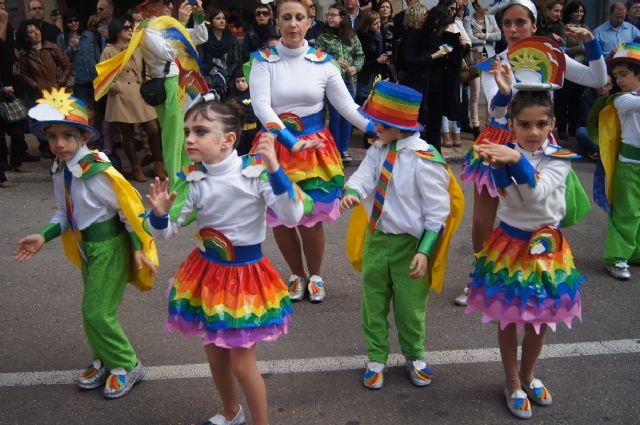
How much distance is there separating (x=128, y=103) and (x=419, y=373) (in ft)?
18.1

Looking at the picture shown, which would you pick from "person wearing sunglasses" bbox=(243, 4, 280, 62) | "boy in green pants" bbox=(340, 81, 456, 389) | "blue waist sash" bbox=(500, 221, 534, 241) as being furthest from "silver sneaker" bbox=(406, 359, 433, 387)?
"person wearing sunglasses" bbox=(243, 4, 280, 62)

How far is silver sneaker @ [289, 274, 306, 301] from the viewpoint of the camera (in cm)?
501

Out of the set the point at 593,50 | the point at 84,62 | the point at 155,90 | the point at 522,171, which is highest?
Answer: the point at 593,50

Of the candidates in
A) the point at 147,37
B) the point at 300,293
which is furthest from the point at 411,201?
the point at 147,37

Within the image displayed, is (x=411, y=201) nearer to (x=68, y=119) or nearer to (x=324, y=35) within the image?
(x=68, y=119)

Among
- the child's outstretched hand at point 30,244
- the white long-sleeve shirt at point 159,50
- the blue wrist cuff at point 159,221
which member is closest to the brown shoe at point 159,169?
the white long-sleeve shirt at point 159,50

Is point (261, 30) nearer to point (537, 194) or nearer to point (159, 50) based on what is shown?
point (159, 50)

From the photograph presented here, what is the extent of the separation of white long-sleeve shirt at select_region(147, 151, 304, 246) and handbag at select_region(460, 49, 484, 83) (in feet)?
22.7

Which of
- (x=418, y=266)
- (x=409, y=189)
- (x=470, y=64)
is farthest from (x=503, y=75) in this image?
(x=470, y=64)

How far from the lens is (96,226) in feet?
12.2

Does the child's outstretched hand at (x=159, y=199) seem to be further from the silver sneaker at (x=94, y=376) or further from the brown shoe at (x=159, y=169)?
the brown shoe at (x=159, y=169)

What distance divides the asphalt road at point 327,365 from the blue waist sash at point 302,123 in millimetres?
1252

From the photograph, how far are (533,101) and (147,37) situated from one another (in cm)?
413

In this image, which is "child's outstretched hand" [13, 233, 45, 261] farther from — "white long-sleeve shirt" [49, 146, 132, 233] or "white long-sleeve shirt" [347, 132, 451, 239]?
"white long-sleeve shirt" [347, 132, 451, 239]
